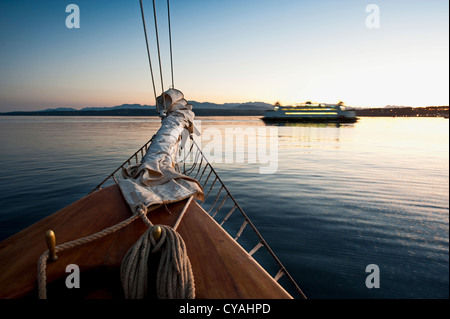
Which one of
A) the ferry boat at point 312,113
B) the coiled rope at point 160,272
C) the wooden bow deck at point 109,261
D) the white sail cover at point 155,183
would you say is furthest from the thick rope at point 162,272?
the ferry boat at point 312,113

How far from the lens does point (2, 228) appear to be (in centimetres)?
488

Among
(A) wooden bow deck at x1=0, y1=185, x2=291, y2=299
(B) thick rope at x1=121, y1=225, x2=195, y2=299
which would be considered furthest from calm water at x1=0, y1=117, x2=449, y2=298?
(B) thick rope at x1=121, y1=225, x2=195, y2=299

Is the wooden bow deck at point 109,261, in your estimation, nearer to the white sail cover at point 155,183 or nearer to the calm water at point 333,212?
the white sail cover at point 155,183

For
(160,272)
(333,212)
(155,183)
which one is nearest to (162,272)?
(160,272)

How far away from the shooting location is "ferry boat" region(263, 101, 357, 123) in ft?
221

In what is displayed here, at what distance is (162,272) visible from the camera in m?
1.24

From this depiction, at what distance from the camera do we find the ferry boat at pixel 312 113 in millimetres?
67500

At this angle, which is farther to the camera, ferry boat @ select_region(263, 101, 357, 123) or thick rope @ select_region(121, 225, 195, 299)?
ferry boat @ select_region(263, 101, 357, 123)

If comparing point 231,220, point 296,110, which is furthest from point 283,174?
point 296,110

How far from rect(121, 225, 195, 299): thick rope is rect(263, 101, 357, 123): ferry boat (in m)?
72.3

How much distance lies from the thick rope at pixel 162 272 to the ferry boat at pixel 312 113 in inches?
2847

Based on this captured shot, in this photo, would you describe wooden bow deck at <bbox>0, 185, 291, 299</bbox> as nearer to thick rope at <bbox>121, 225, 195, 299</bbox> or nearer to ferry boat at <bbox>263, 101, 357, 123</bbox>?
thick rope at <bbox>121, 225, 195, 299</bbox>
